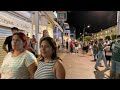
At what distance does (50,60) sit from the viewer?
1802 millimetres

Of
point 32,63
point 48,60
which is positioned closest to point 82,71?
point 32,63

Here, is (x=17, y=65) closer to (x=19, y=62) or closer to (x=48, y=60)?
(x=19, y=62)

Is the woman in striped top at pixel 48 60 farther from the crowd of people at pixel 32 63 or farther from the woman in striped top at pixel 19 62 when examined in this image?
the woman in striped top at pixel 19 62

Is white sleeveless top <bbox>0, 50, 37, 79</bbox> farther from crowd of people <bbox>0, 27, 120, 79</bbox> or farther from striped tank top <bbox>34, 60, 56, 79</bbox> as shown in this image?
striped tank top <bbox>34, 60, 56, 79</bbox>

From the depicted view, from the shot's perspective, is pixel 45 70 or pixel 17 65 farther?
pixel 17 65

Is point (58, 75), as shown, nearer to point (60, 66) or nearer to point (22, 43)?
point (60, 66)

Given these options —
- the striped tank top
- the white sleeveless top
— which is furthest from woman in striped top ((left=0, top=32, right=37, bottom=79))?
the striped tank top

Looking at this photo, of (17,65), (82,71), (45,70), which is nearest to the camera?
(45,70)

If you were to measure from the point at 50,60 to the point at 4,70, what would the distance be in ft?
1.28

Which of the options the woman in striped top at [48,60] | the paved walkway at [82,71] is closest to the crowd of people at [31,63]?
the woman in striped top at [48,60]

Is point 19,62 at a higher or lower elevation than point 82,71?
higher
